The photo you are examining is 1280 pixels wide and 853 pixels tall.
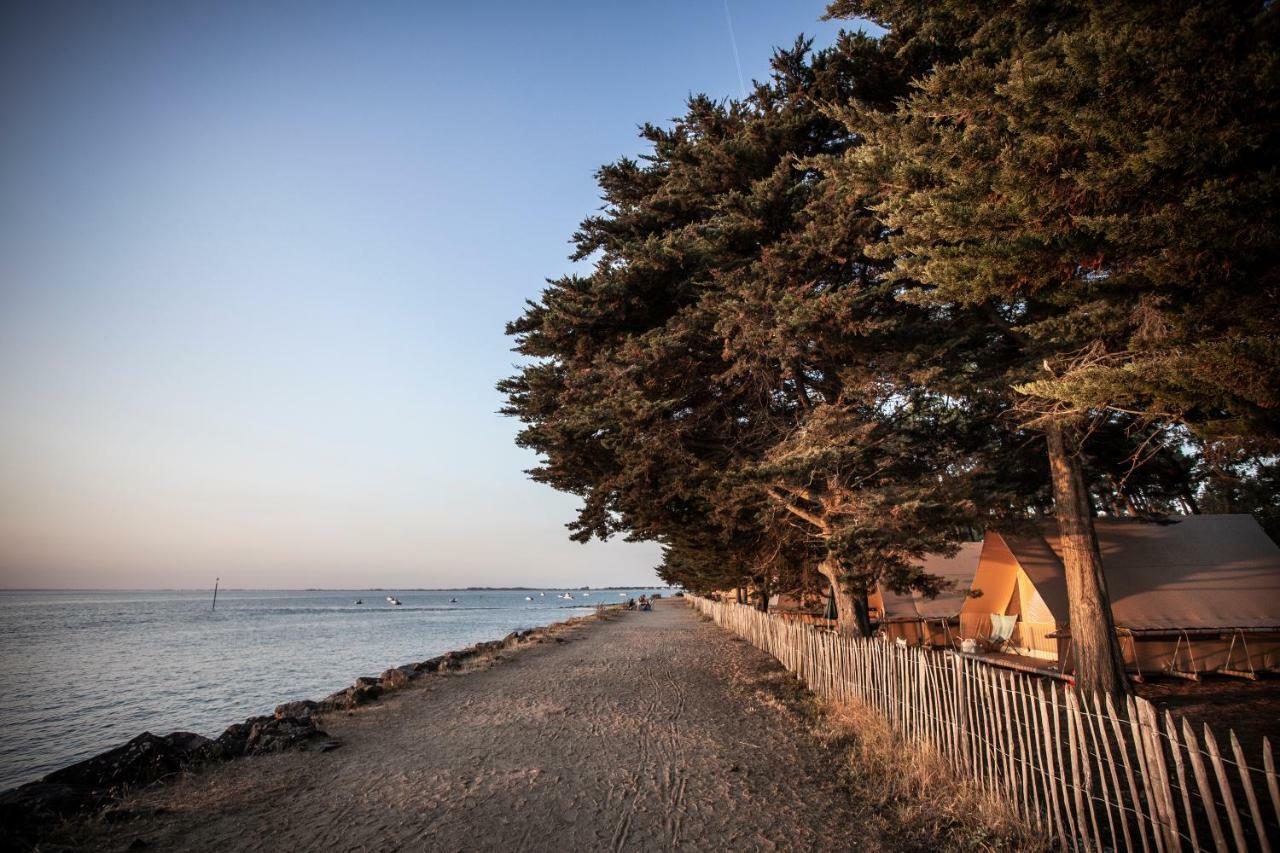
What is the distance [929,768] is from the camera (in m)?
5.52

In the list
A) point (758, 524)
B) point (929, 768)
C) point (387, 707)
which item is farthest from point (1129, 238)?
point (387, 707)

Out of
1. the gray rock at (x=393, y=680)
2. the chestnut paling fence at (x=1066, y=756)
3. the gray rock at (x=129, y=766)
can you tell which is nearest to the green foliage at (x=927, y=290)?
the chestnut paling fence at (x=1066, y=756)

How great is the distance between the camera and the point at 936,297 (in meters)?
5.23

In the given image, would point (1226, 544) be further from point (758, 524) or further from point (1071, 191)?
point (1071, 191)

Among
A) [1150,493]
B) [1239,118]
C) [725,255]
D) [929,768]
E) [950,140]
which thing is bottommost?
[929,768]

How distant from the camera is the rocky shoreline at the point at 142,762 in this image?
5148mm

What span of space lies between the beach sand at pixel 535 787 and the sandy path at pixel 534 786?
25mm

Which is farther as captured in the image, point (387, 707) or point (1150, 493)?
point (1150, 493)

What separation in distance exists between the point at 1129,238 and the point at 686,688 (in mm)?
11082

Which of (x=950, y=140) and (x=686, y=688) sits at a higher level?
(x=950, y=140)

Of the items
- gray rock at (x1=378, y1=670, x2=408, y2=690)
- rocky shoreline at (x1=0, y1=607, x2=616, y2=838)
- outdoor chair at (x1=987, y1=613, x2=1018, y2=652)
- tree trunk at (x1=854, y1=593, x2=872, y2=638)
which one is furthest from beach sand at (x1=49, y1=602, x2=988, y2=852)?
outdoor chair at (x1=987, y1=613, x2=1018, y2=652)

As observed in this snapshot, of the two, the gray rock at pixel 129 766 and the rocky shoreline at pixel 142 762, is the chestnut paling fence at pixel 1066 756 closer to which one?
the rocky shoreline at pixel 142 762

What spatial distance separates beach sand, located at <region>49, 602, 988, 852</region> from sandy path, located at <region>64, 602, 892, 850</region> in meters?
0.02

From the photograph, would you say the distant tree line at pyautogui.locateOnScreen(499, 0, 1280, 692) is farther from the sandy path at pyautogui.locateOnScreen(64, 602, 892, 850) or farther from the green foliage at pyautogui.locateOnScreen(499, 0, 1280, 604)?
the sandy path at pyautogui.locateOnScreen(64, 602, 892, 850)
